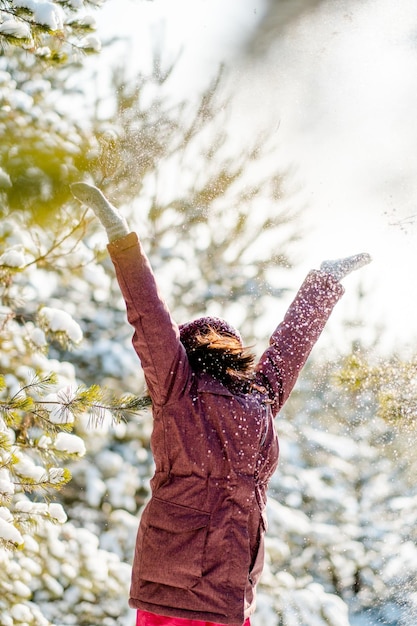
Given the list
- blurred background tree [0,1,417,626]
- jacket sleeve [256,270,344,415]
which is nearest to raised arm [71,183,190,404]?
jacket sleeve [256,270,344,415]

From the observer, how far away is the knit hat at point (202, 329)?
5.54 feet

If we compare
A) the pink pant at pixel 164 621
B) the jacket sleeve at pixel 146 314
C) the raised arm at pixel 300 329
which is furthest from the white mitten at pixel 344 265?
the pink pant at pixel 164 621

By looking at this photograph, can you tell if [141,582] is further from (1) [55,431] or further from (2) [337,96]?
(2) [337,96]

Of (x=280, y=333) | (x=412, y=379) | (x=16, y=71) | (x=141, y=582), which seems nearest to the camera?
(x=141, y=582)

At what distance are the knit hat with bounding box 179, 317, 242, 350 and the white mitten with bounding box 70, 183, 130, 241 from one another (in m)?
0.35

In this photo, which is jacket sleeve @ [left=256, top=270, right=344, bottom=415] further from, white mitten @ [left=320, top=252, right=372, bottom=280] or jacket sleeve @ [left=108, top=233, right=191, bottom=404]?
jacket sleeve @ [left=108, top=233, right=191, bottom=404]

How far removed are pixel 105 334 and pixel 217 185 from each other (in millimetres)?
1710

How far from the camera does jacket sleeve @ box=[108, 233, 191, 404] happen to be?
1.47 m

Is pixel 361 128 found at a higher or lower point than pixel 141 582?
higher

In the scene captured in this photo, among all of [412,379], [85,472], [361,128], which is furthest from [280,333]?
[85,472]

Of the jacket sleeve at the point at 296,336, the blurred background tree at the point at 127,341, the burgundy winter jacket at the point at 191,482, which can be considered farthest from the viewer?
the blurred background tree at the point at 127,341

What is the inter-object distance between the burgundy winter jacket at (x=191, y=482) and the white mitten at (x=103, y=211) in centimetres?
4

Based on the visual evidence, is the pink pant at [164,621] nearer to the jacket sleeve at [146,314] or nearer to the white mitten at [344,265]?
the jacket sleeve at [146,314]

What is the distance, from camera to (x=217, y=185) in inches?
197
